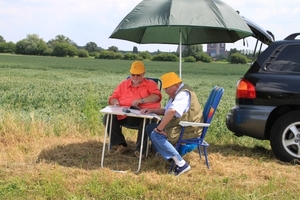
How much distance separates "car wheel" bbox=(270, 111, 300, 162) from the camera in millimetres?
5352

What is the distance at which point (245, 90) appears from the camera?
5.54 metres

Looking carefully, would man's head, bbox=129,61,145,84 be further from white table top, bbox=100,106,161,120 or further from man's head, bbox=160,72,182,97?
man's head, bbox=160,72,182,97

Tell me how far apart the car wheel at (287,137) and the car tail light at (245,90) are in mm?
498

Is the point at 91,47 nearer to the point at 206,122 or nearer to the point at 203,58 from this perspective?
the point at 203,58

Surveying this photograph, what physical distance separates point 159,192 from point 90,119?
12.3ft

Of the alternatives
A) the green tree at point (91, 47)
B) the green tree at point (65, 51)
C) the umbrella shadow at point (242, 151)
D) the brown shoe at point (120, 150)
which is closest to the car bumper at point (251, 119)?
the umbrella shadow at point (242, 151)

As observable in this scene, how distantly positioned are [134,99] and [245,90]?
1519 mm

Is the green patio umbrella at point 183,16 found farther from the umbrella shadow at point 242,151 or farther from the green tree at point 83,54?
the green tree at point 83,54

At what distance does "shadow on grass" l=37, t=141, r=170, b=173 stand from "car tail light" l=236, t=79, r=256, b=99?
4.67 feet

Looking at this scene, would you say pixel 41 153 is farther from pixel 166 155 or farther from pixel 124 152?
pixel 166 155

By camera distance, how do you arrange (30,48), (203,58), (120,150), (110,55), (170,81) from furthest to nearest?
1. (30,48)
2. (110,55)
3. (203,58)
4. (120,150)
5. (170,81)

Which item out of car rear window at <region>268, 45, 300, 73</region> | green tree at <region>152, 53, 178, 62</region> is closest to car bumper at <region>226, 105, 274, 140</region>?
car rear window at <region>268, 45, 300, 73</region>

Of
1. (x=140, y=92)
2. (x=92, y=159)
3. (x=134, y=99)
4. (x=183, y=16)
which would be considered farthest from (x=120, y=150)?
(x=183, y=16)


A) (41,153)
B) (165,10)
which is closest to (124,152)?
(41,153)
